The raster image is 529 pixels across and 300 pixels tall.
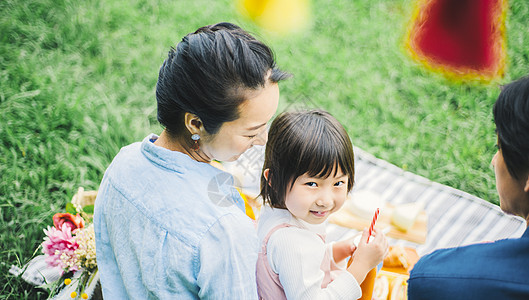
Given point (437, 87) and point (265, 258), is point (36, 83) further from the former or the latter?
point (437, 87)

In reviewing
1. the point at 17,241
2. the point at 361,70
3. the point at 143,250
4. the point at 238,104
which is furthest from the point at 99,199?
the point at 361,70

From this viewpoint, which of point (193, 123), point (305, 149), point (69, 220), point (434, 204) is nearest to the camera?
point (193, 123)

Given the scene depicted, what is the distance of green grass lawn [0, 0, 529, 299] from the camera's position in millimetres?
3072

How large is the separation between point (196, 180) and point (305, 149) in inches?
18.4

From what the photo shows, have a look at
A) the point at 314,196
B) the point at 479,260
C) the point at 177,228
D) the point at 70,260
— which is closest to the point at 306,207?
the point at 314,196

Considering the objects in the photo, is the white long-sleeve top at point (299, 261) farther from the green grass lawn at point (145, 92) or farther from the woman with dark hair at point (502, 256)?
the green grass lawn at point (145, 92)

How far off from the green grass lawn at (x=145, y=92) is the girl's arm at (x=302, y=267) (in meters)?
1.49

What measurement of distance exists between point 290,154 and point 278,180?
137 millimetres

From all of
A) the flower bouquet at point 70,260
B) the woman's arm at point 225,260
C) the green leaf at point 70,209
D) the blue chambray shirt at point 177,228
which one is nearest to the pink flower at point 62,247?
the flower bouquet at point 70,260

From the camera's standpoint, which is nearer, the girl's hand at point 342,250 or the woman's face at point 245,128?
the woman's face at point 245,128

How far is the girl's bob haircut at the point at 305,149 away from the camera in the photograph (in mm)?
1731

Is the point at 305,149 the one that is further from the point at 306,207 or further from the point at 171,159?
the point at 171,159

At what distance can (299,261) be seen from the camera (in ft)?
5.35

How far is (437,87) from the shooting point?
4273 millimetres
